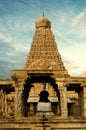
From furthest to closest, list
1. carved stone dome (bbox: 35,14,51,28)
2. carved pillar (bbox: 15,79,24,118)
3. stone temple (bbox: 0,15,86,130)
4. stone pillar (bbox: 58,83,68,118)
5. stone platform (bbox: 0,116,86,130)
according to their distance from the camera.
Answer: carved stone dome (bbox: 35,14,51,28) < stone pillar (bbox: 58,83,68,118) < carved pillar (bbox: 15,79,24,118) < stone temple (bbox: 0,15,86,130) < stone platform (bbox: 0,116,86,130)

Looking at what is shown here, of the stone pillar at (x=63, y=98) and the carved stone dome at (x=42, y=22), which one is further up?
the carved stone dome at (x=42, y=22)

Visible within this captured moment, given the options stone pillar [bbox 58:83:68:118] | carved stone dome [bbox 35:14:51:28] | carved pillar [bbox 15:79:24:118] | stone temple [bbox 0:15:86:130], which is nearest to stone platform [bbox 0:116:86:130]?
stone temple [bbox 0:15:86:130]

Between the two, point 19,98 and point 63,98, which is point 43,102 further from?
point 19,98

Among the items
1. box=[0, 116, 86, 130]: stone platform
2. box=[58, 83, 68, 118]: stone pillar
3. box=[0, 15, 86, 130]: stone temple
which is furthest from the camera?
box=[58, 83, 68, 118]: stone pillar

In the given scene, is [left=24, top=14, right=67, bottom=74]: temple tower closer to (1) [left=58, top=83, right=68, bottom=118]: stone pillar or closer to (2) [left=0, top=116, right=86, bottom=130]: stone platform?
→ (1) [left=58, top=83, right=68, bottom=118]: stone pillar

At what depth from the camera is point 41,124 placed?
19.9m

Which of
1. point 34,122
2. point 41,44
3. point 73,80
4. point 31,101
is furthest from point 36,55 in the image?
point 34,122

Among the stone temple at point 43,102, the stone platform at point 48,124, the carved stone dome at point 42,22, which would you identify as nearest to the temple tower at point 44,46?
the carved stone dome at point 42,22

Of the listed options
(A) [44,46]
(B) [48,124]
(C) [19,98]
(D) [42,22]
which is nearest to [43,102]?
(C) [19,98]

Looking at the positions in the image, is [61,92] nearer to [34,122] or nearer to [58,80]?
[58,80]

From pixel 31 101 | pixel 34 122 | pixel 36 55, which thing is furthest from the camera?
pixel 36 55

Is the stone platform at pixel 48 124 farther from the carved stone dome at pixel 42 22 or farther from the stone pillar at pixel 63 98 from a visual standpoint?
the carved stone dome at pixel 42 22

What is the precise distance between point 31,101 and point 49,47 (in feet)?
54.1

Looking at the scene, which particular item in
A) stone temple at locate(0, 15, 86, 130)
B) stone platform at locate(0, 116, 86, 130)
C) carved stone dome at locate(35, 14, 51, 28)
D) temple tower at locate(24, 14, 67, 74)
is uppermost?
carved stone dome at locate(35, 14, 51, 28)
